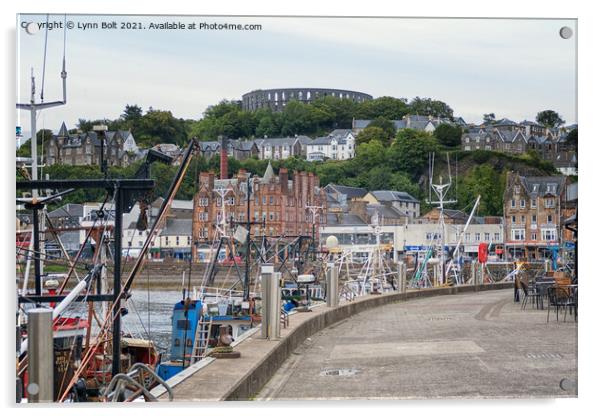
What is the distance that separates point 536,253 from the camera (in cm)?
2373

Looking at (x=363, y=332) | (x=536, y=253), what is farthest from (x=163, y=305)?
(x=363, y=332)

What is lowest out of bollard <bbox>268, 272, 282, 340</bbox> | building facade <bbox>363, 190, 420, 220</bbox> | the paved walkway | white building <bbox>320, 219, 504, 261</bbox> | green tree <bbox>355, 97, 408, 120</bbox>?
the paved walkway

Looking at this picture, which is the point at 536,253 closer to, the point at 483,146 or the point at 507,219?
the point at 507,219

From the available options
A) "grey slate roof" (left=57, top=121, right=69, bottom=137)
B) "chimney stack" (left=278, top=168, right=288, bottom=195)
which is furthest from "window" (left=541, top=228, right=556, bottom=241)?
"grey slate roof" (left=57, top=121, right=69, bottom=137)

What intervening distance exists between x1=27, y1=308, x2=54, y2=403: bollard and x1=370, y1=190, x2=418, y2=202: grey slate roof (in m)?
11.7

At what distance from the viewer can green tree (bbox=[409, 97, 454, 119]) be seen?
43.6 feet

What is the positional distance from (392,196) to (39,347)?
14.3 metres

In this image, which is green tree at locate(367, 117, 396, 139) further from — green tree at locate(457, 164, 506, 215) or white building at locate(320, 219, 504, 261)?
white building at locate(320, 219, 504, 261)

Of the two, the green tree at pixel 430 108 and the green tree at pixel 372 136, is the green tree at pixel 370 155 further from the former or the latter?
the green tree at pixel 430 108

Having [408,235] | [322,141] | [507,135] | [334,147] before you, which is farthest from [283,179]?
[408,235]

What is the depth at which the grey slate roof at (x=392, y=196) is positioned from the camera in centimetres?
2070

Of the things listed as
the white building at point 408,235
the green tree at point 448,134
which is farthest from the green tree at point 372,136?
the white building at point 408,235

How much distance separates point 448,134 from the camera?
15766 mm

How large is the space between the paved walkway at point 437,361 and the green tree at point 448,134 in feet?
→ 10.3
